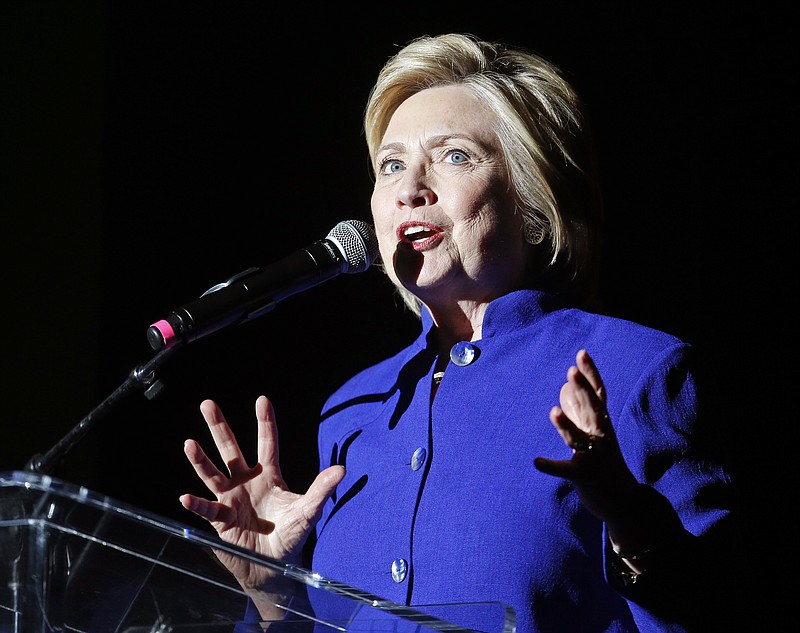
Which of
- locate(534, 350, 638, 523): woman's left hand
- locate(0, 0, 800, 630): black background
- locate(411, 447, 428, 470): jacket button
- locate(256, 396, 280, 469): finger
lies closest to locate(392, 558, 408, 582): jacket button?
locate(411, 447, 428, 470): jacket button

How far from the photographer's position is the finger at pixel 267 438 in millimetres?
1860

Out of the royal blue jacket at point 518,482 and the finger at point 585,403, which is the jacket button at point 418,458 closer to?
the royal blue jacket at point 518,482

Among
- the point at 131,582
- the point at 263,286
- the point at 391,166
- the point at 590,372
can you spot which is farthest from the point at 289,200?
the point at 131,582

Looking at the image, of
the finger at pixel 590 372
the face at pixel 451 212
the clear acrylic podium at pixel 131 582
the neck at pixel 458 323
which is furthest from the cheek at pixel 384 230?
the clear acrylic podium at pixel 131 582

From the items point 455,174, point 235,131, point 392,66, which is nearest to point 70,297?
point 235,131

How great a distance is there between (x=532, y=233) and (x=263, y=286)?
1.97 ft

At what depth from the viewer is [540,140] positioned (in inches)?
77.7

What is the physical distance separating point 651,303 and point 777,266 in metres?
0.34

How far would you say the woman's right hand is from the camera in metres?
1.77

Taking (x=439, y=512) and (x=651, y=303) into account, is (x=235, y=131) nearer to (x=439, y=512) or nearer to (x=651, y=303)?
(x=651, y=303)

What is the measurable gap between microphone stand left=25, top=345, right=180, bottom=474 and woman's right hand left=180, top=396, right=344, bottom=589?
248 mm

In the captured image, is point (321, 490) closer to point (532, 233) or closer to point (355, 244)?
point (355, 244)

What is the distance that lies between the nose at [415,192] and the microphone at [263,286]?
0.09 metres

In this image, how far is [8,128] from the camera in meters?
2.87
